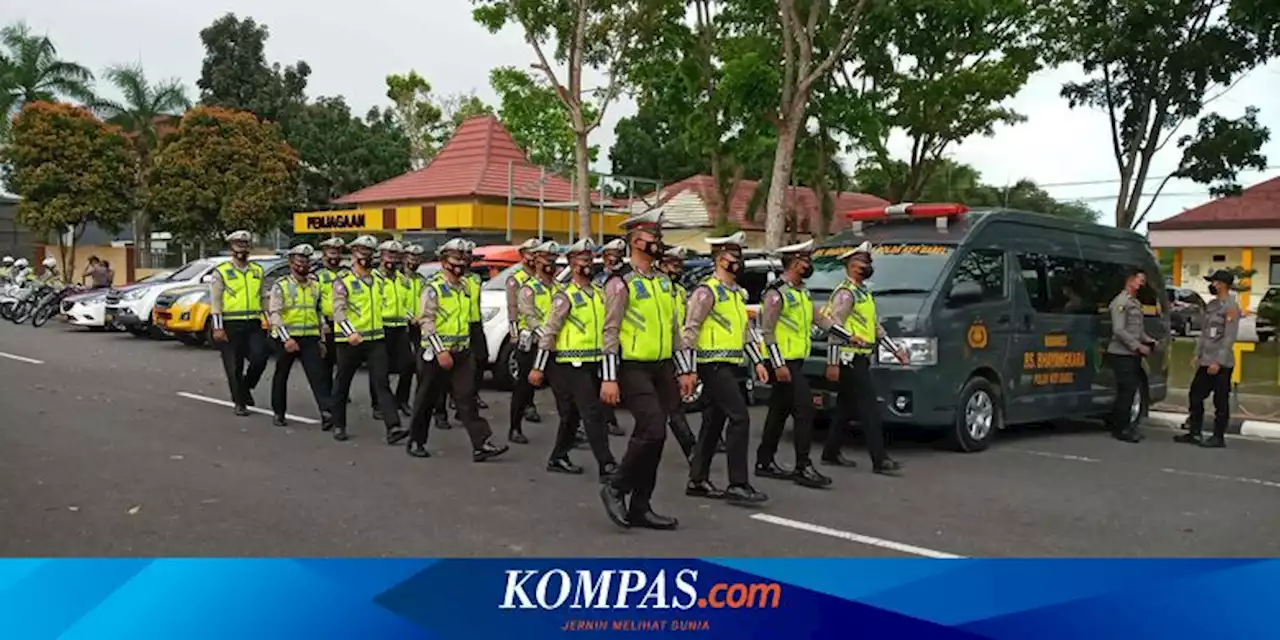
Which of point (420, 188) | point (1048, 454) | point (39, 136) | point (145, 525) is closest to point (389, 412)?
point (145, 525)

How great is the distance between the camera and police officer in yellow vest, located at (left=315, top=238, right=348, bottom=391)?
32.7 feet

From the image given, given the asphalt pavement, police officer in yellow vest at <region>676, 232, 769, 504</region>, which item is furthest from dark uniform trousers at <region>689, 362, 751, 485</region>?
the asphalt pavement

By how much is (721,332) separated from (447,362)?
2.49m

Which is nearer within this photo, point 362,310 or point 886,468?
point 886,468

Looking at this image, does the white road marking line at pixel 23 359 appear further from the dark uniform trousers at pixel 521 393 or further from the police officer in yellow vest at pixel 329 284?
the dark uniform trousers at pixel 521 393

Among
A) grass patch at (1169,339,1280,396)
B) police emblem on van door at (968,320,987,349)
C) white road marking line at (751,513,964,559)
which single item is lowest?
white road marking line at (751,513,964,559)

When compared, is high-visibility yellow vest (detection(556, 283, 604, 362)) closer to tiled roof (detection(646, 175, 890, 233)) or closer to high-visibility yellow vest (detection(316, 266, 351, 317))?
high-visibility yellow vest (detection(316, 266, 351, 317))

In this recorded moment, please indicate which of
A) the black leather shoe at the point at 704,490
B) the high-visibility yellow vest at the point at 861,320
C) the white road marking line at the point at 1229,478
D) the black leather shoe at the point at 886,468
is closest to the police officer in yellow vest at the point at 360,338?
the black leather shoe at the point at 704,490

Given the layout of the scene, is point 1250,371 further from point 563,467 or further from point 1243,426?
point 563,467

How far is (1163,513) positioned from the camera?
291 inches

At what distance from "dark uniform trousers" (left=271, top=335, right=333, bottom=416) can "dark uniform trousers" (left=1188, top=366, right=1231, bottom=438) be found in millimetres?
8064

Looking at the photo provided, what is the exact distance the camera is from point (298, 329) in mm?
10062

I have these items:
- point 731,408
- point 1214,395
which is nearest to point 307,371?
point 731,408

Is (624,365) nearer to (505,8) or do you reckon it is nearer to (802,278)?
(802,278)
